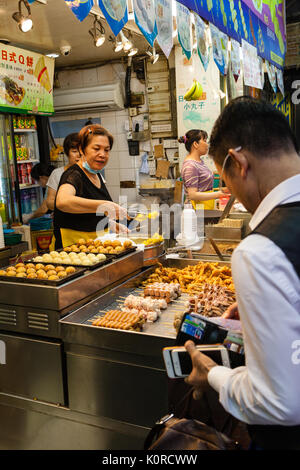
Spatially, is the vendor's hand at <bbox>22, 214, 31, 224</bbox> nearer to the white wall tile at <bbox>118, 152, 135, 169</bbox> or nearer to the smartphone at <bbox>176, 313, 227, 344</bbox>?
the white wall tile at <bbox>118, 152, 135, 169</bbox>

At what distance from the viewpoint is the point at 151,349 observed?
214 centimetres

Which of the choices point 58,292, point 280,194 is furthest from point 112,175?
point 280,194

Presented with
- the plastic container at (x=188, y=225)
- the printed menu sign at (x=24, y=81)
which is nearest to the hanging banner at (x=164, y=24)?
the plastic container at (x=188, y=225)

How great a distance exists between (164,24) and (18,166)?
4821mm

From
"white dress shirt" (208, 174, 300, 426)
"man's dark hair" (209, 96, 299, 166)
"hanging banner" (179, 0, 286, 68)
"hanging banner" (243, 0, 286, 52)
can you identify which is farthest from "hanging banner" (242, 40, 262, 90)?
"white dress shirt" (208, 174, 300, 426)

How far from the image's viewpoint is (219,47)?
4277mm

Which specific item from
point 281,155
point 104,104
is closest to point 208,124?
point 104,104

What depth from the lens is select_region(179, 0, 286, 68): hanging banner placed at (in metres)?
4.01

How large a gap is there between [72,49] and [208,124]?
2.67 metres

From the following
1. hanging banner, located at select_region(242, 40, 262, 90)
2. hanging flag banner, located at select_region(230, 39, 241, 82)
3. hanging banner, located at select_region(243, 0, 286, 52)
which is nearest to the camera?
hanging flag banner, located at select_region(230, 39, 241, 82)

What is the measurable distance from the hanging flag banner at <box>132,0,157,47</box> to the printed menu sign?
12.2 ft

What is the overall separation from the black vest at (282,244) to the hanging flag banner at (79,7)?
5.68 feet

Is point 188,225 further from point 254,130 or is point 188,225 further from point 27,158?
point 27,158

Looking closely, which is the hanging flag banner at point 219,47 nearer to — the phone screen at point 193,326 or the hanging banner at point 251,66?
the hanging banner at point 251,66
